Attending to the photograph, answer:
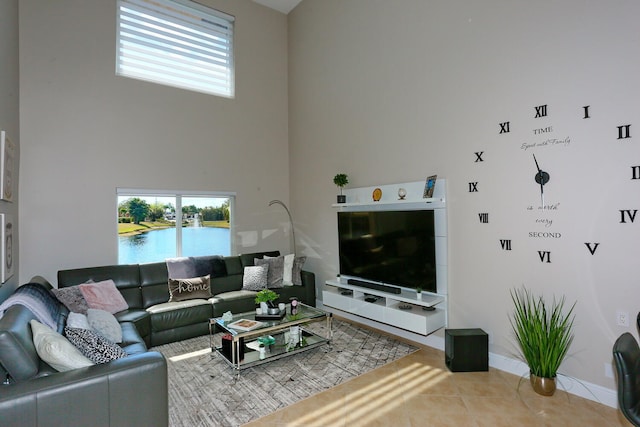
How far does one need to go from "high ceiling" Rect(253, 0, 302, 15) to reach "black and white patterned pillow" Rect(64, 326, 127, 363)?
5930mm

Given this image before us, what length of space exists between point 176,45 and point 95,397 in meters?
5.19

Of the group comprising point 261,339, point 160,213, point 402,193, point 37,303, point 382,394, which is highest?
point 402,193

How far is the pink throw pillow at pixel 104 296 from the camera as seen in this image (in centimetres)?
376

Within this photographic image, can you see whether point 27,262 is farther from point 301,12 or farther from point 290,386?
point 301,12

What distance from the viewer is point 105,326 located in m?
3.02

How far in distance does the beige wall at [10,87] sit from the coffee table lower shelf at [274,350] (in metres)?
2.25

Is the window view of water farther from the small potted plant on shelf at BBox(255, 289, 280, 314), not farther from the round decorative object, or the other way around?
the round decorative object

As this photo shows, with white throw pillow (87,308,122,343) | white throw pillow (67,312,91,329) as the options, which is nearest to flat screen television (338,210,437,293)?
white throw pillow (87,308,122,343)

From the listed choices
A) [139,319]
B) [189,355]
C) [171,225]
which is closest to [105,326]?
[139,319]

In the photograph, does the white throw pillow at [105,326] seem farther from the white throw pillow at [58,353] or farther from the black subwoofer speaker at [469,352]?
the black subwoofer speaker at [469,352]

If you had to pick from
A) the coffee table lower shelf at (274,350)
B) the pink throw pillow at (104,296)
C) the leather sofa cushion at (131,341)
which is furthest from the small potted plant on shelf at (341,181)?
the pink throw pillow at (104,296)

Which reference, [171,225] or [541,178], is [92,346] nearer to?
[171,225]

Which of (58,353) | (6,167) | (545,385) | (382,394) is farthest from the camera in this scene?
(6,167)

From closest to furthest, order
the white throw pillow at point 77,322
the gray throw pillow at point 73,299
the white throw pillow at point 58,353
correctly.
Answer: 1. the white throw pillow at point 58,353
2. the white throw pillow at point 77,322
3. the gray throw pillow at point 73,299
